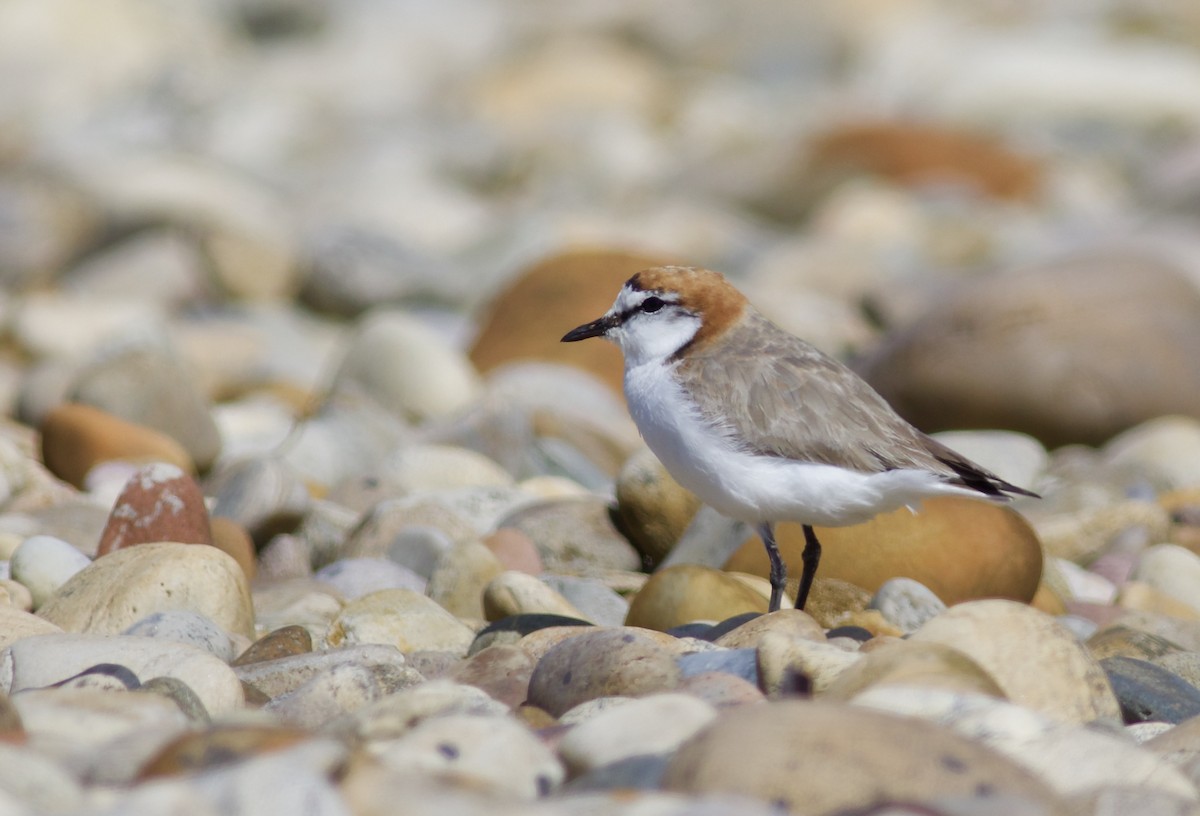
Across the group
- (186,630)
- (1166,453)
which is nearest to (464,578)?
(186,630)

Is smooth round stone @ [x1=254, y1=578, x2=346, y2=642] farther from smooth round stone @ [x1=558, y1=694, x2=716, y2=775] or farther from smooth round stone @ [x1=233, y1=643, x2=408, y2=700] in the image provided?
smooth round stone @ [x1=558, y1=694, x2=716, y2=775]

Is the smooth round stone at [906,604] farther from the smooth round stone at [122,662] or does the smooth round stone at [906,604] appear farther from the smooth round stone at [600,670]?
the smooth round stone at [122,662]

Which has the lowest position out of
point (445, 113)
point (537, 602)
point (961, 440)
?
point (445, 113)

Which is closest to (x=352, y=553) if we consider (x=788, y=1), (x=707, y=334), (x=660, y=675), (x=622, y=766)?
(x=707, y=334)

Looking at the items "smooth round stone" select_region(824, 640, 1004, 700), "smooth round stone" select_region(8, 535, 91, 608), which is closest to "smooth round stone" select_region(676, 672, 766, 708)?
"smooth round stone" select_region(824, 640, 1004, 700)

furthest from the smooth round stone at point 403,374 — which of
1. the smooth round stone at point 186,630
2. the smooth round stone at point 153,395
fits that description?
the smooth round stone at point 186,630

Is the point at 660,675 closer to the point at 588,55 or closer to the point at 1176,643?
the point at 1176,643
